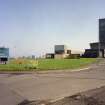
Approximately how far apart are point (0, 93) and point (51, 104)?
5215mm

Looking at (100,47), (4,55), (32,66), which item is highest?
(100,47)

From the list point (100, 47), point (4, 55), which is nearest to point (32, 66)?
point (4, 55)

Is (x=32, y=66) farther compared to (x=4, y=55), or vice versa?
(x=4, y=55)

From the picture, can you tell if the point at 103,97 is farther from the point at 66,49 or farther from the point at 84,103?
the point at 66,49

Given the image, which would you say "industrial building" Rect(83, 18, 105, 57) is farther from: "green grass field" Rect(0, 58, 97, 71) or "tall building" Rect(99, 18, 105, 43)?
"green grass field" Rect(0, 58, 97, 71)

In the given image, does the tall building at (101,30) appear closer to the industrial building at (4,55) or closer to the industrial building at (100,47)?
the industrial building at (100,47)

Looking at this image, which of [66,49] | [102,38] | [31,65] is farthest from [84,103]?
[66,49]

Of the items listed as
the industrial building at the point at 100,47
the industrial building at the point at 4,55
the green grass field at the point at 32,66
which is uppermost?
the industrial building at the point at 100,47

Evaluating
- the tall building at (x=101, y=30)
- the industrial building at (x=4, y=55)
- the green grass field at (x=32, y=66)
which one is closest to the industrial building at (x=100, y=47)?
the tall building at (x=101, y=30)

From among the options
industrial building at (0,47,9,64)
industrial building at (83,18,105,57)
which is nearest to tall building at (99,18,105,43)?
industrial building at (83,18,105,57)

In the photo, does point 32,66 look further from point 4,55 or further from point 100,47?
point 100,47

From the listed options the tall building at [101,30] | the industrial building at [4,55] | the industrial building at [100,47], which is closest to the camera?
the industrial building at [4,55]

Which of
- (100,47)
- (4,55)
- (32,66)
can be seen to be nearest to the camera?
(32,66)

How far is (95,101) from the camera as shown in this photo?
1087 centimetres
